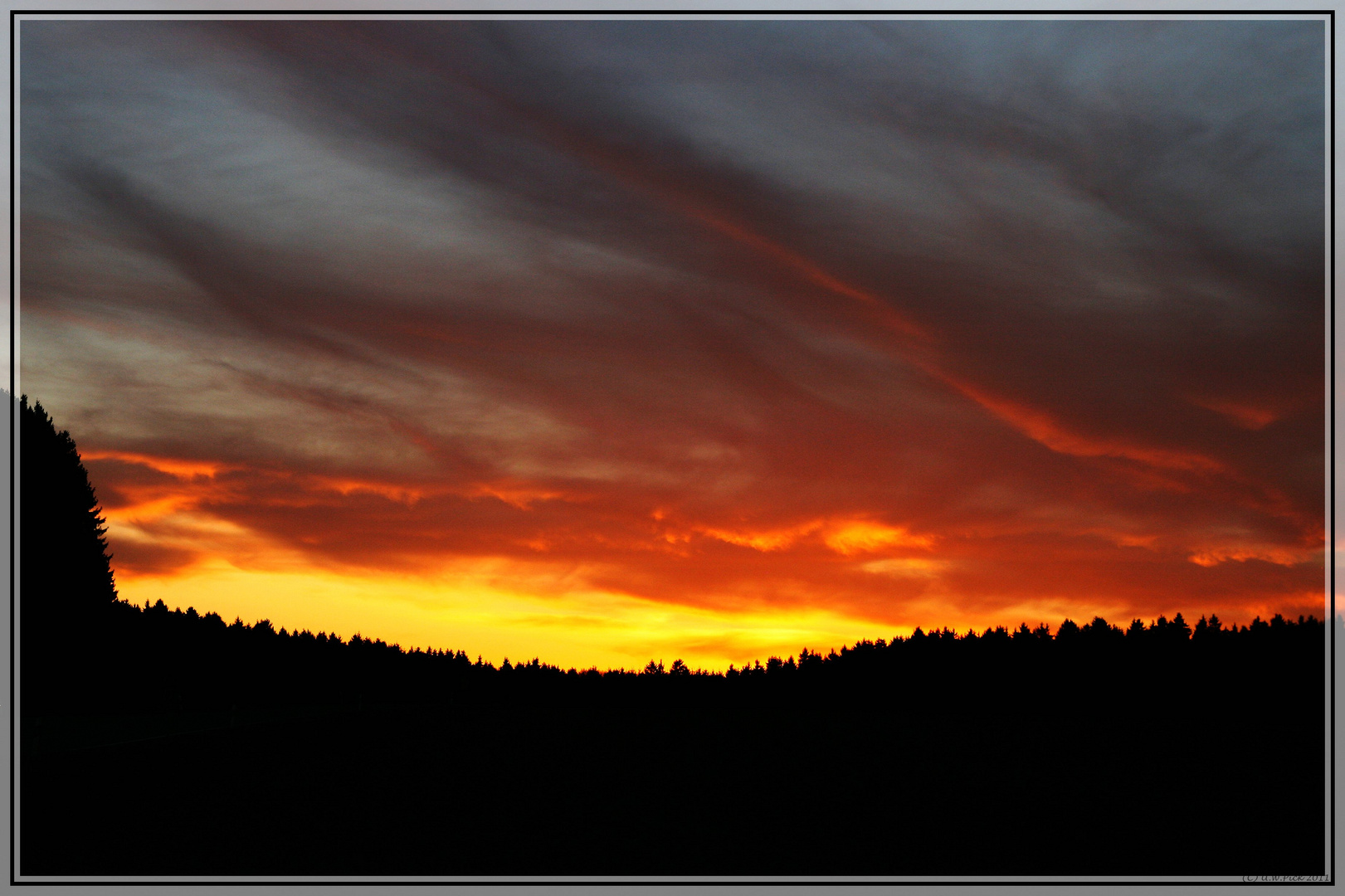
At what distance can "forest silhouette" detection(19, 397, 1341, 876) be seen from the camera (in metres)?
15.5

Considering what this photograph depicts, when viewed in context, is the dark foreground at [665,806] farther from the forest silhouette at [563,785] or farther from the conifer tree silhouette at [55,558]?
the conifer tree silhouette at [55,558]

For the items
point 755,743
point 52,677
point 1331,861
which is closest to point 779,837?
point 1331,861

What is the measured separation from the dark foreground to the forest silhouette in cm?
9

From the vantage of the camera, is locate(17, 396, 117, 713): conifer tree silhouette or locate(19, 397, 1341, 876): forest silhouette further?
locate(17, 396, 117, 713): conifer tree silhouette

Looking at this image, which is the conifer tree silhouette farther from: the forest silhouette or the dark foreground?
the dark foreground

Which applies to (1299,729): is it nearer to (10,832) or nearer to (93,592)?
(93,592)

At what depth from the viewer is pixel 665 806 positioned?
21.5m

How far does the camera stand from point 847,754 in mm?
39000

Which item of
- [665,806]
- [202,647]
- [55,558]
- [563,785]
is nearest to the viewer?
[665,806]

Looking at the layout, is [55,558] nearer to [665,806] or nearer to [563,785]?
[563,785]

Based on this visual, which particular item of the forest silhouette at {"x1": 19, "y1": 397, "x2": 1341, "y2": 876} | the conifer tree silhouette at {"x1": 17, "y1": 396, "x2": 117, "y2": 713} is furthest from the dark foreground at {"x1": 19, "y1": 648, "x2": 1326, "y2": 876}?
the conifer tree silhouette at {"x1": 17, "y1": 396, "x2": 117, "y2": 713}

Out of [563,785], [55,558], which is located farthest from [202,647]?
[563,785]

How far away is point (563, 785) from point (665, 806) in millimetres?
5481
